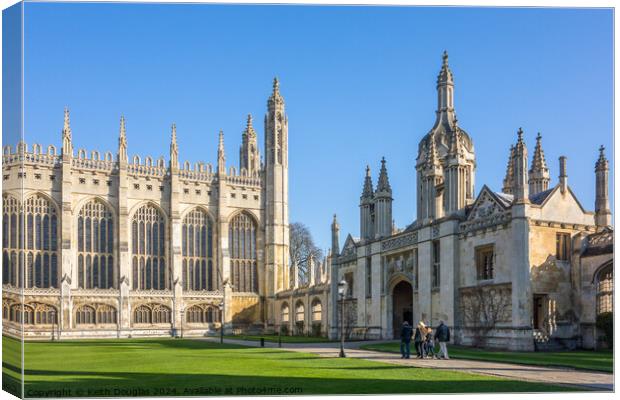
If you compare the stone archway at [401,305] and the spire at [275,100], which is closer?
the stone archway at [401,305]

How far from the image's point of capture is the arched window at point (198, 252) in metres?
57.6

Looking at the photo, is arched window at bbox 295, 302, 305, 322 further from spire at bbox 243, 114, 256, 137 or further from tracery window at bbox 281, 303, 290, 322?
spire at bbox 243, 114, 256, 137

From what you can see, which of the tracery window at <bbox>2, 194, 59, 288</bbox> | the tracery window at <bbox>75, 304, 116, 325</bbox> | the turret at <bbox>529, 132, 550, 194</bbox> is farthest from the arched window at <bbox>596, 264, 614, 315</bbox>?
the tracery window at <bbox>2, 194, 59, 288</bbox>

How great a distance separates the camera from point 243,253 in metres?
60.0

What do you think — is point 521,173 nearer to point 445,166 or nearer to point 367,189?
point 445,166

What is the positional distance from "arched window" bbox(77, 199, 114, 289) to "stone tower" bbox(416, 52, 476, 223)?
26.5m

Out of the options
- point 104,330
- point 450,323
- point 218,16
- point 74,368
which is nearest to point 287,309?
point 104,330

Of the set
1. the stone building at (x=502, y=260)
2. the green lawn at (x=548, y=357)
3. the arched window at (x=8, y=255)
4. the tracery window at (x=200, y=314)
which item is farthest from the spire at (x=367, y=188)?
the tracery window at (x=200, y=314)

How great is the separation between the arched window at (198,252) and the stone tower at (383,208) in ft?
82.6

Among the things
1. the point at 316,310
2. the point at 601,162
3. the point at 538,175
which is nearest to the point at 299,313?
the point at 316,310

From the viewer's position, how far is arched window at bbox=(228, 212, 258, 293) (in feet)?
196

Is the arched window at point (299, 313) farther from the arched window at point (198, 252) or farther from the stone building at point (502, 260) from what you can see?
the stone building at point (502, 260)

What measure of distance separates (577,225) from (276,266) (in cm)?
3557

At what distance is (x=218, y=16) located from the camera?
16.3 metres
